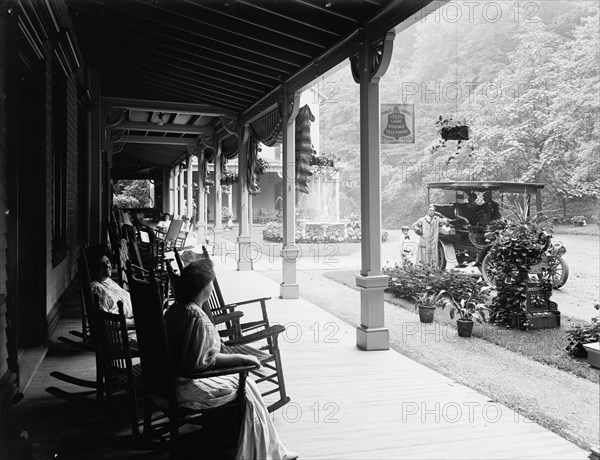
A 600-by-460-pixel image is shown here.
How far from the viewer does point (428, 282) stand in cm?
761

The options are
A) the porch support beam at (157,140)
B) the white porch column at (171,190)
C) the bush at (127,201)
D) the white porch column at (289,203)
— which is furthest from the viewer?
the bush at (127,201)

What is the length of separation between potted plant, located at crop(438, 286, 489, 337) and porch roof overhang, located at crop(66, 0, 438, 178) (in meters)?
2.98

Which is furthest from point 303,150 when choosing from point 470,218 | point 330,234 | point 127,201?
point 127,201

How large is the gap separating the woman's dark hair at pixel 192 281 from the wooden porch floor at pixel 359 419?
81 cm

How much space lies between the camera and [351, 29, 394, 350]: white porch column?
4750 mm

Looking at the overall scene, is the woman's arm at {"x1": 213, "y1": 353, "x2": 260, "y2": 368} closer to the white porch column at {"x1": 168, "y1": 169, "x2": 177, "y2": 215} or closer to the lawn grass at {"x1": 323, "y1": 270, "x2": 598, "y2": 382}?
the lawn grass at {"x1": 323, "y1": 270, "x2": 598, "y2": 382}

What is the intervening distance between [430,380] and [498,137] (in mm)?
5888

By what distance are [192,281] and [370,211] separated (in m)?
2.64

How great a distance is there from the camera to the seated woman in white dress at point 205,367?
2307 mm

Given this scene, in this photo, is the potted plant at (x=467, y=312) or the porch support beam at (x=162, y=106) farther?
the porch support beam at (x=162, y=106)

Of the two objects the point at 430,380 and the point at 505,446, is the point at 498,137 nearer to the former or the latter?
the point at 430,380

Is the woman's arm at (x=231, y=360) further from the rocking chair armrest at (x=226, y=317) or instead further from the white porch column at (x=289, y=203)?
the white porch column at (x=289, y=203)

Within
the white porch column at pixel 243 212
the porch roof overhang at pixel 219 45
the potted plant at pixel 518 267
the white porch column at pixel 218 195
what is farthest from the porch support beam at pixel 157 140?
the potted plant at pixel 518 267

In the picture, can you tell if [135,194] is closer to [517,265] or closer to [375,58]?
[517,265]
